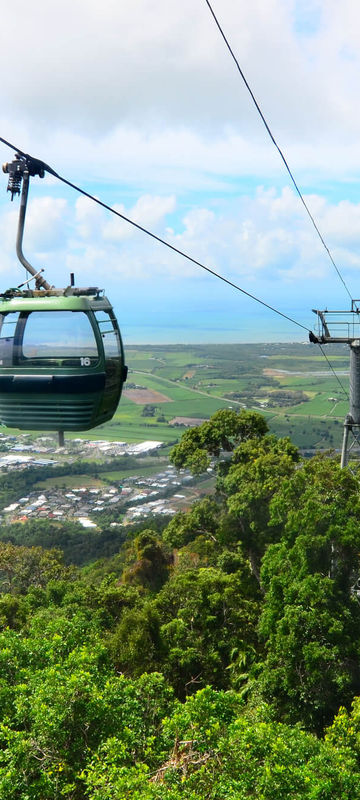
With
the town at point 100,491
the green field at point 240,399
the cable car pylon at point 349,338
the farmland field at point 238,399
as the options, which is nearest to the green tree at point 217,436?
the cable car pylon at point 349,338

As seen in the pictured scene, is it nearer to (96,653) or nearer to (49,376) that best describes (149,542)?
(96,653)

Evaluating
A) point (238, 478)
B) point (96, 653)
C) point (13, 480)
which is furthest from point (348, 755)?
point (13, 480)

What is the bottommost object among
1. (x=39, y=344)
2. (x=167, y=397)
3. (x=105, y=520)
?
(x=105, y=520)

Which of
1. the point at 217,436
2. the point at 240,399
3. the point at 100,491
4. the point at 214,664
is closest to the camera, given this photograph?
the point at 214,664

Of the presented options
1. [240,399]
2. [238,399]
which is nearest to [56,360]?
[240,399]

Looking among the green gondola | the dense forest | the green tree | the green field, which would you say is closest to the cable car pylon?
the dense forest

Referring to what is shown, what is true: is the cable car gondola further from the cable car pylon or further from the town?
the town

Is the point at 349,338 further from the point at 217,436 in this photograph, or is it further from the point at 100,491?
the point at 100,491
